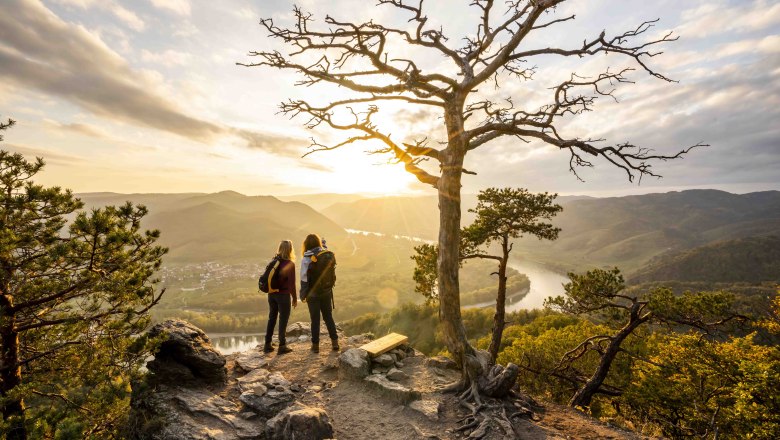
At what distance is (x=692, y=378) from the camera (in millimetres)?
11000

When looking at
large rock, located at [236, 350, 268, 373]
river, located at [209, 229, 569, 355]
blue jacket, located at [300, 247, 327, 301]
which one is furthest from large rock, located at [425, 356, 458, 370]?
river, located at [209, 229, 569, 355]

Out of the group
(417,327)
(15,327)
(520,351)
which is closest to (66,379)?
(15,327)

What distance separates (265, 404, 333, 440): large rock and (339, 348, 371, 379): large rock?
5.73ft

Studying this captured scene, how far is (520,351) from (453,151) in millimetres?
13426

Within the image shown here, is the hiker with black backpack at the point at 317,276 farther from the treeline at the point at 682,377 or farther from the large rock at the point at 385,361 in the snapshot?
the treeline at the point at 682,377

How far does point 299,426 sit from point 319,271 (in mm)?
3292

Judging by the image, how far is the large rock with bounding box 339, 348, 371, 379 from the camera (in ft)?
22.6

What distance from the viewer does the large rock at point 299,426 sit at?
4828 mm

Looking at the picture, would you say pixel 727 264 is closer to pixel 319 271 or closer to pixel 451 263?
pixel 451 263

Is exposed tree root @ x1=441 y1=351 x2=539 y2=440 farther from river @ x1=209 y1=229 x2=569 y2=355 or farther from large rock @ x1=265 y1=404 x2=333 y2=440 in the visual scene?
river @ x1=209 y1=229 x2=569 y2=355

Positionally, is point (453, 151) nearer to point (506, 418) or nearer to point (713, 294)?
point (506, 418)

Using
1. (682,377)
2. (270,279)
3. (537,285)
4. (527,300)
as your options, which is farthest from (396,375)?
(537,285)

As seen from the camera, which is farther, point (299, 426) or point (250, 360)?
point (250, 360)

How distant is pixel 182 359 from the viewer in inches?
240
